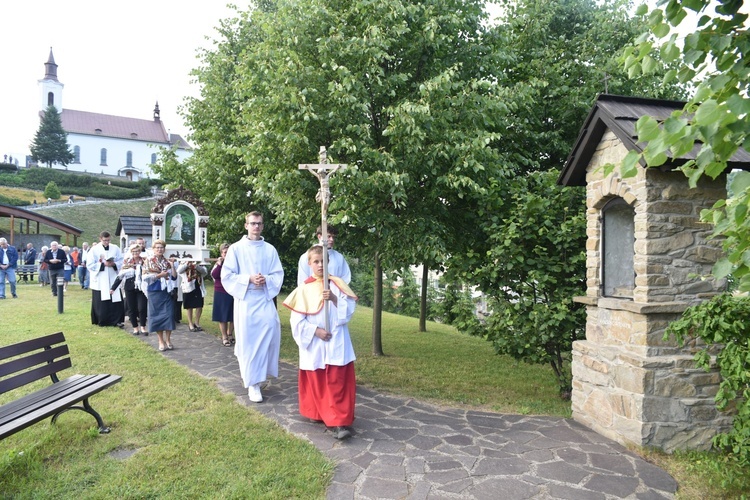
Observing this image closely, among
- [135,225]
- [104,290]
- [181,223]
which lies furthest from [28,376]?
[135,225]

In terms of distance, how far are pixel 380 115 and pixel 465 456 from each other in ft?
16.0

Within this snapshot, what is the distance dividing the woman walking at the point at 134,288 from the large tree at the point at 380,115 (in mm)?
2850

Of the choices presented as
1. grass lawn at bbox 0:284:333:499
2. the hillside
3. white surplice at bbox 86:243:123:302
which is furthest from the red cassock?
the hillside

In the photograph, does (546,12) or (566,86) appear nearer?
(566,86)

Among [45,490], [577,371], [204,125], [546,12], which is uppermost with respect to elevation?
[546,12]

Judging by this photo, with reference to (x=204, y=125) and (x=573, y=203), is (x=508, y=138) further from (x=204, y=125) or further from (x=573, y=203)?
(x=204, y=125)

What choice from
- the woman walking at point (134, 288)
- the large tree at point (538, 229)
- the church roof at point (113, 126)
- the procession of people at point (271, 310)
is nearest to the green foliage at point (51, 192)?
the church roof at point (113, 126)

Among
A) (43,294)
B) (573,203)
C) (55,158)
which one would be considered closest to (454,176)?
(573,203)

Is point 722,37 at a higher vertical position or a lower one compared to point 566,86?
lower

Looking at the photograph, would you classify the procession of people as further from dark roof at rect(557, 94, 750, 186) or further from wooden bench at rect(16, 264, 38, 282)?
wooden bench at rect(16, 264, 38, 282)

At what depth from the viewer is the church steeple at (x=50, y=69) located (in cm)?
7262

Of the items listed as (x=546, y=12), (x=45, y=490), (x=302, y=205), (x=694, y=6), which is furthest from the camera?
(x=546, y=12)

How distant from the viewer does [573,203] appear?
6602 mm

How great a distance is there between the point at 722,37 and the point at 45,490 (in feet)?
15.9
